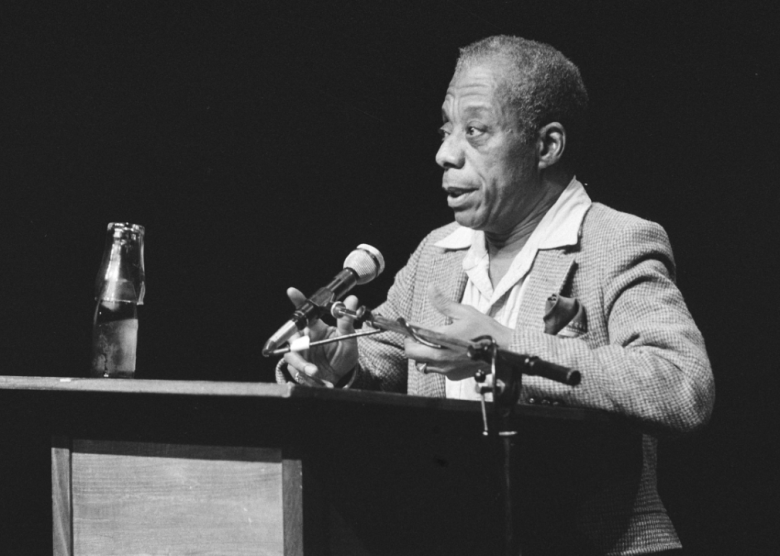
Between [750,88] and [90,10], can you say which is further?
[90,10]

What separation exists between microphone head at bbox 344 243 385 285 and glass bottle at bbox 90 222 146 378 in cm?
49

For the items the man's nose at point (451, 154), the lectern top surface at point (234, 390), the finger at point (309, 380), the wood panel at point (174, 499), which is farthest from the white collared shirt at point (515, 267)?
the wood panel at point (174, 499)

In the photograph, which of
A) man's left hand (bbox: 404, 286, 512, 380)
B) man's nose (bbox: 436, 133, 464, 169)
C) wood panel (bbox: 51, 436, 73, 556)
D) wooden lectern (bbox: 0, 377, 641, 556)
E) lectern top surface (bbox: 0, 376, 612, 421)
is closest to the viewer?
lectern top surface (bbox: 0, 376, 612, 421)

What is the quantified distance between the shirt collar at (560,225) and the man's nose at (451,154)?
238mm

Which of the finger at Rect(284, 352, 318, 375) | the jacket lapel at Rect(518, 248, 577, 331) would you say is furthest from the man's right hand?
the jacket lapel at Rect(518, 248, 577, 331)

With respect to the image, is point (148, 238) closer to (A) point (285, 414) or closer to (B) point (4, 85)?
(B) point (4, 85)

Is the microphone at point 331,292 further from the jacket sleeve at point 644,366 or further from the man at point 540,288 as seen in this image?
the jacket sleeve at point 644,366

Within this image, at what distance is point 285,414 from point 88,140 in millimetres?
1832

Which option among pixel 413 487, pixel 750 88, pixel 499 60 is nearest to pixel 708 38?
pixel 750 88

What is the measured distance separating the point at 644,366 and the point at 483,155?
0.74 metres

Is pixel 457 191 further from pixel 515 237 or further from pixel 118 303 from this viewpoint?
pixel 118 303

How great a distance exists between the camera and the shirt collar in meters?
2.15

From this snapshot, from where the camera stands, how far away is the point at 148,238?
3.01 meters

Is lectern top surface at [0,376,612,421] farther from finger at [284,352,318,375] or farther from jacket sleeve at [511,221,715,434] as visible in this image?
finger at [284,352,318,375]
